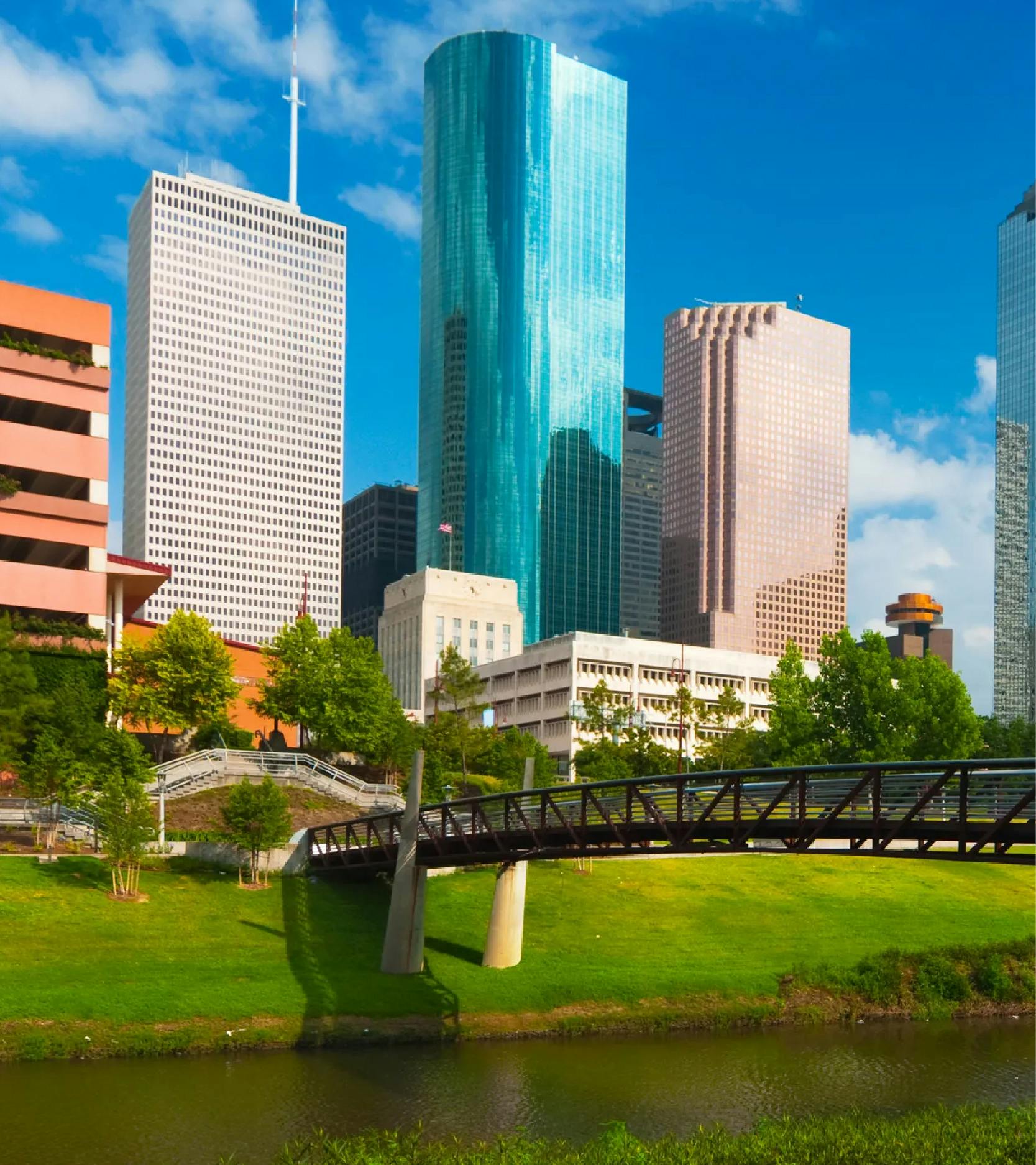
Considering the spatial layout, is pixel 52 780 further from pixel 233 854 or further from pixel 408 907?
pixel 408 907

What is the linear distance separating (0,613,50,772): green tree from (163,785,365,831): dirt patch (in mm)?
9149

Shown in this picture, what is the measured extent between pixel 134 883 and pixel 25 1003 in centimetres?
1450

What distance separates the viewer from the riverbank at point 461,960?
5406cm

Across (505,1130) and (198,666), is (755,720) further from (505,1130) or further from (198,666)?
(505,1130)

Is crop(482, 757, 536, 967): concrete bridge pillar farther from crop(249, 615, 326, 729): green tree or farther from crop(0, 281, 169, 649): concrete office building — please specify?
crop(0, 281, 169, 649): concrete office building

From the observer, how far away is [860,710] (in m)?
115

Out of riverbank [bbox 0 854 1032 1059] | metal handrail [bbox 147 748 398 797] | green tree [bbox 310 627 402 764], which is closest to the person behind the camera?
riverbank [bbox 0 854 1032 1059]

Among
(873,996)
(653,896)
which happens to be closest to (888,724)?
(653,896)

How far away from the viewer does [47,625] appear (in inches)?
3858

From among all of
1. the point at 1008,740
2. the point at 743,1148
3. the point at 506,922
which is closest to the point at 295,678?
the point at 506,922

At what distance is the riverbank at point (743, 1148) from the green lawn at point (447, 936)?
18.2 metres

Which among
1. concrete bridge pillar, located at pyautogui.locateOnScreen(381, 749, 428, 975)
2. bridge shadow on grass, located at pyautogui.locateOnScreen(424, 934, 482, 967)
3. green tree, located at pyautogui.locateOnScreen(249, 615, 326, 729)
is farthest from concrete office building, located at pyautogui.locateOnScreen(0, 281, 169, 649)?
concrete bridge pillar, located at pyautogui.locateOnScreen(381, 749, 428, 975)

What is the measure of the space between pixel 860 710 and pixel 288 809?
165 feet

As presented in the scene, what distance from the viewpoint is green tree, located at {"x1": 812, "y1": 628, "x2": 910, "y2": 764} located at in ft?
368
